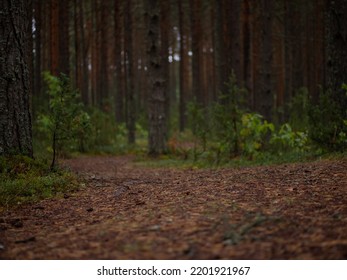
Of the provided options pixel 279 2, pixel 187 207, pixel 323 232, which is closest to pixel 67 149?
pixel 187 207

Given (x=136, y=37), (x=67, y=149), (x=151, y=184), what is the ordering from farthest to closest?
1. (x=136, y=37)
2. (x=67, y=149)
3. (x=151, y=184)

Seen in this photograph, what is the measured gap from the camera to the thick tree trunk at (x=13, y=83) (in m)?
5.38

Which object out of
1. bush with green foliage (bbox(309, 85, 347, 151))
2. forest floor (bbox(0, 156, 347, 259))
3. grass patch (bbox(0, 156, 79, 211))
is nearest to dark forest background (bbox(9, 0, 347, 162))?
bush with green foliage (bbox(309, 85, 347, 151))

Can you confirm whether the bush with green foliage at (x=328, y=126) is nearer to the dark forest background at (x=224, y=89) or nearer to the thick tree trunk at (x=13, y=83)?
the dark forest background at (x=224, y=89)

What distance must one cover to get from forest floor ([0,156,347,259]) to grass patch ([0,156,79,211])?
23cm

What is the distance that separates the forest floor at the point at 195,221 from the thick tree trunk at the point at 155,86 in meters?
5.67

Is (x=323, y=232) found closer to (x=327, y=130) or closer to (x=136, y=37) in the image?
(x=327, y=130)

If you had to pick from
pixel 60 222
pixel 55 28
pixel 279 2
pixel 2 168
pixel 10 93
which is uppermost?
pixel 279 2

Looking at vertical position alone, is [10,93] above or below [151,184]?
above

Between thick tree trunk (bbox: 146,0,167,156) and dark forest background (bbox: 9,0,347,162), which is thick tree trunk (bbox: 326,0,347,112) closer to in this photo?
dark forest background (bbox: 9,0,347,162)

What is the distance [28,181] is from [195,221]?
295 cm

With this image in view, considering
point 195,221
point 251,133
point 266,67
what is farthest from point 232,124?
point 195,221

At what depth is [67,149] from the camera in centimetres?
1116

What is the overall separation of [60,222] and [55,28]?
15.2 metres
